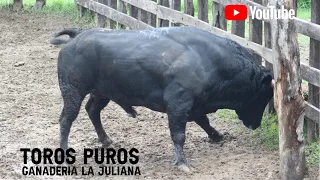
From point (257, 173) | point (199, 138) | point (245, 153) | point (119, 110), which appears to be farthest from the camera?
point (119, 110)

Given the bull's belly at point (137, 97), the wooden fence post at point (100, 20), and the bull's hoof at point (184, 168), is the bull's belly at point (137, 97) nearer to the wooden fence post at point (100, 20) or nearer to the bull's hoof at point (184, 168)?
the bull's hoof at point (184, 168)

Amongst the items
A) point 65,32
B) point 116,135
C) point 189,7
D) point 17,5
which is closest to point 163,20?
point 189,7

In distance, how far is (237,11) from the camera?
9.02m

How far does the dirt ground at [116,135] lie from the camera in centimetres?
725

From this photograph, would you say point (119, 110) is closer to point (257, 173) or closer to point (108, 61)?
point (108, 61)

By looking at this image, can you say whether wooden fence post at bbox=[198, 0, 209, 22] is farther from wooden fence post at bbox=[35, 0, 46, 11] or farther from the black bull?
wooden fence post at bbox=[35, 0, 46, 11]

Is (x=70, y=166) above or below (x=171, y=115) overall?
below

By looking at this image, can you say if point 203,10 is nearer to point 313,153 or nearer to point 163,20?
point 163,20


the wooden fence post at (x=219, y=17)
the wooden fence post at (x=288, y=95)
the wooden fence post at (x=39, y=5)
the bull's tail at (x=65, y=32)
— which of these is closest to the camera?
the wooden fence post at (x=288, y=95)

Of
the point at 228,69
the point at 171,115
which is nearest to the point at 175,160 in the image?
the point at 171,115

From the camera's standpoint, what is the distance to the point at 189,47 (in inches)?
291

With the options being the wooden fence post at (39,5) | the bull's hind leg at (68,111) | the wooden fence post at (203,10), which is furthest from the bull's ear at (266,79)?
the wooden fence post at (39,5)

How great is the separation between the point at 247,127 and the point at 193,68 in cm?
123

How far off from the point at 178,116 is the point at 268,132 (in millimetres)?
1280
